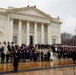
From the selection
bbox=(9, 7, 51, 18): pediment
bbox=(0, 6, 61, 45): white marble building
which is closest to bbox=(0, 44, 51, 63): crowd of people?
bbox=(0, 6, 61, 45): white marble building

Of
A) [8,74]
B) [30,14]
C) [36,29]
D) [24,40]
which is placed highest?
[30,14]

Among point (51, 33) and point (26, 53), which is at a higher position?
point (51, 33)

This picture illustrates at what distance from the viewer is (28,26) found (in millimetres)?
44531

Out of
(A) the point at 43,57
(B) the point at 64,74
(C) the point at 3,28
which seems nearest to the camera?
(B) the point at 64,74

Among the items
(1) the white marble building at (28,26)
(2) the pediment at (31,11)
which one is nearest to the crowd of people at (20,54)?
(1) the white marble building at (28,26)

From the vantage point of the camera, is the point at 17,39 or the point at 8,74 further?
the point at 17,39

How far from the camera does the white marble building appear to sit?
4081 cm

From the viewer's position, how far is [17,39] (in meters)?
42.9

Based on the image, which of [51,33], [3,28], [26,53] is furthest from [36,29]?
[26,53]

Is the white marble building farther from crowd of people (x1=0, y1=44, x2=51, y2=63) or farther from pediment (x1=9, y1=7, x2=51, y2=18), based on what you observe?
crowd of people (x1=0, y1=44, x2=51, y2=63)

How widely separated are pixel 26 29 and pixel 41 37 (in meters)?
4.75

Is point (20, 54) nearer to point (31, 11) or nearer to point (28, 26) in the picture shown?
point (28, 26)

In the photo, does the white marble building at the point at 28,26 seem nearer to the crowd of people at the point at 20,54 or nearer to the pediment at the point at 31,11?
the pediment at the point at 31,11

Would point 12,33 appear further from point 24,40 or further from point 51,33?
point 51,33
